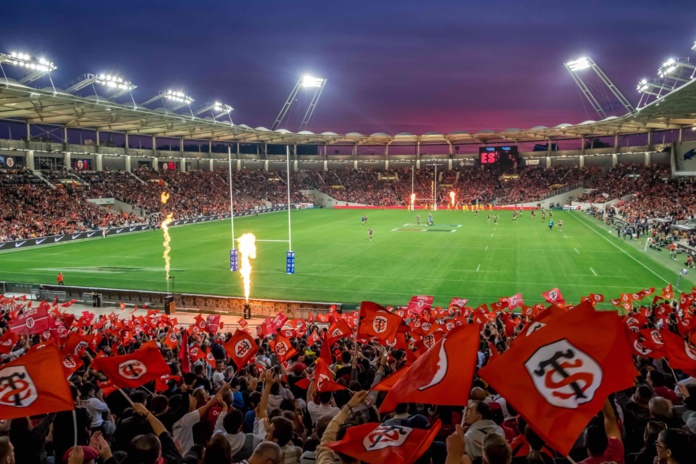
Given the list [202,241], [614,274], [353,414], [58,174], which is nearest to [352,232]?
[202,241]

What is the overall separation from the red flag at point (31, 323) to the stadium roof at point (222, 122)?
37647mm

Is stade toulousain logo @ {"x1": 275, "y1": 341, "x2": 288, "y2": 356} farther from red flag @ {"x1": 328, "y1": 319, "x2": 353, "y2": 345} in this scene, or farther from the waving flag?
red flag @ {"x1": 328, "y1": 319, "x2": 353, "y2": 345}

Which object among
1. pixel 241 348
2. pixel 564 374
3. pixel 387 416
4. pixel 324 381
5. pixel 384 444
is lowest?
pixel 387 416

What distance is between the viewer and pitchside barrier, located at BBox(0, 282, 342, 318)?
2536 centimetres

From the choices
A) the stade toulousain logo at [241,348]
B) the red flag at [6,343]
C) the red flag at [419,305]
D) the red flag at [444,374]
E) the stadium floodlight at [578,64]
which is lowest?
the red flag at [419,305]

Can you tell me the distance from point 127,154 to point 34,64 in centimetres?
3328

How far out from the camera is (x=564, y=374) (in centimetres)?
415

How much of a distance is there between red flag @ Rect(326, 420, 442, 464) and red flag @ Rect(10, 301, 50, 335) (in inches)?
528

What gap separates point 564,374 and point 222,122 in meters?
79.5

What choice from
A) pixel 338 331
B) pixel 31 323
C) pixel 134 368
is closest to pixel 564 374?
pixel 134 368

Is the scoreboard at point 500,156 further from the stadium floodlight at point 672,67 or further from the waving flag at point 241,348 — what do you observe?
the waving flag at point 241,348

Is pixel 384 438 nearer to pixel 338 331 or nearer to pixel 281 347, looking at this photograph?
pixel 281 347

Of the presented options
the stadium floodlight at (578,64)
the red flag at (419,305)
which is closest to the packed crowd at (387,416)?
the red flag at (419,305)

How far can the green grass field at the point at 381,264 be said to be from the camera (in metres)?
29.6
